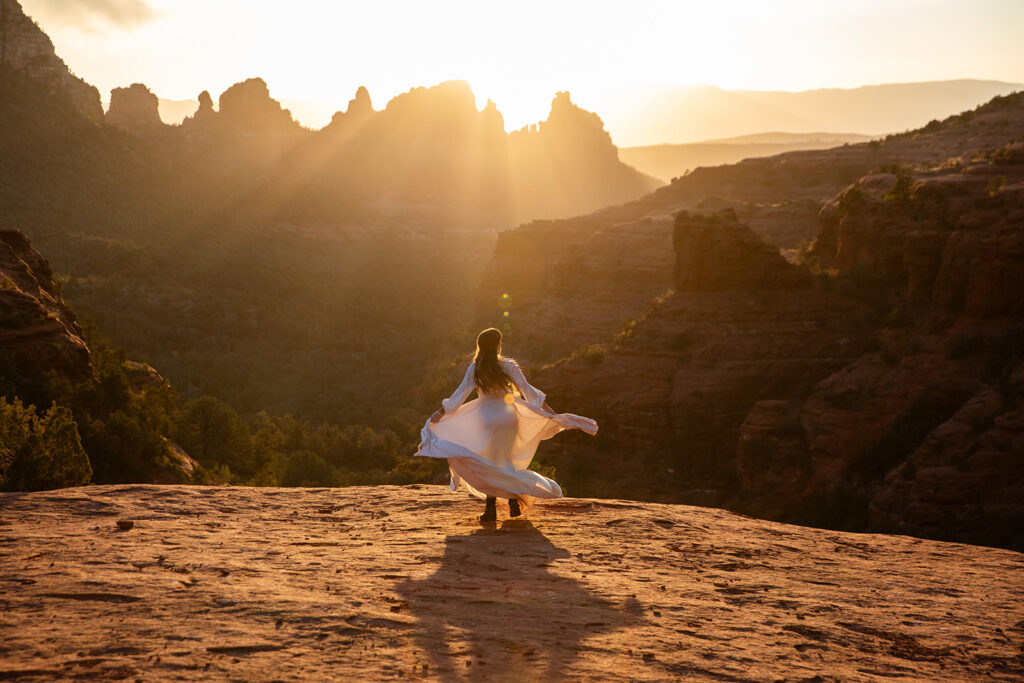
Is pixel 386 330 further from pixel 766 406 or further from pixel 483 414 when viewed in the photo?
pixel 483 414

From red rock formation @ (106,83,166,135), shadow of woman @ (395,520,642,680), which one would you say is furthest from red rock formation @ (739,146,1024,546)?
red rock formation @ (106,83,166,135)

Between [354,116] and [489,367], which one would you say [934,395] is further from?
[354,116]

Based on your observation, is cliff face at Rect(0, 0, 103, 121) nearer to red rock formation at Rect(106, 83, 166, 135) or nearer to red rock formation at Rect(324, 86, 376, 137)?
red rock formation at Rect(106, 83, 166, 135)

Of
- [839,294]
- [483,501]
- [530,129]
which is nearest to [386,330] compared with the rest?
[839,294]

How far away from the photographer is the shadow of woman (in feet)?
15.5

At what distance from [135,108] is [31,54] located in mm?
26172

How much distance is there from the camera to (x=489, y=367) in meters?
7.96

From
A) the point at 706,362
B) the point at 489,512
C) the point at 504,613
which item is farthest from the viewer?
the point at 706,362

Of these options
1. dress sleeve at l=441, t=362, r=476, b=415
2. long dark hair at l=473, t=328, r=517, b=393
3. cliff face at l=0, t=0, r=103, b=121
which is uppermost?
cliff face at l=0, t=0, r=103, b=121

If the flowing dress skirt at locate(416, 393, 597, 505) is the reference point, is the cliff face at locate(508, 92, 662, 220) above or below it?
above

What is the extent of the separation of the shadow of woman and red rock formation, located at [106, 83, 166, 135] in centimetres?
9857

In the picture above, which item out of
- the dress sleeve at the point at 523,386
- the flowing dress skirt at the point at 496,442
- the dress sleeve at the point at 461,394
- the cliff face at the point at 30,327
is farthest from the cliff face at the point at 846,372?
the dress sleeve at the point at 461,394

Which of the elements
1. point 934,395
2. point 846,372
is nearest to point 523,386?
point 934,395

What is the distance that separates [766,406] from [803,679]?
70.8 feet
